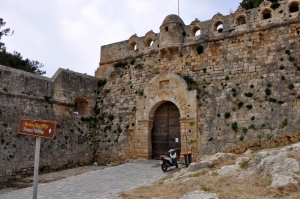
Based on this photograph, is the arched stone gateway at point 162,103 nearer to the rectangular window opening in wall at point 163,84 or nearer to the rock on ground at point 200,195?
the rectangular window opening in wall at point 163,84

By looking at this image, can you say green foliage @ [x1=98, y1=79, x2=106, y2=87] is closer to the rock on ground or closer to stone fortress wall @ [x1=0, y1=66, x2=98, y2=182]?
stone fortress wall @ [x1=0, y1=66, x2=98, y2=182]

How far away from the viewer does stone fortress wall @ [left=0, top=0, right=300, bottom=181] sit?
11.4 m

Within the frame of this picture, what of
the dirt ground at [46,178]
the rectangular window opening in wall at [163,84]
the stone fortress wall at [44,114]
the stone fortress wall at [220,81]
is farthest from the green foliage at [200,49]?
the dirt ground at [46,178]

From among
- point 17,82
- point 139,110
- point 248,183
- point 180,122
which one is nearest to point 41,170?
point 17,82

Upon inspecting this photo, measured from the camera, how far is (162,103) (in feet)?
47.2

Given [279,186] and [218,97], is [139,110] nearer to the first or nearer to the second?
[218,97]

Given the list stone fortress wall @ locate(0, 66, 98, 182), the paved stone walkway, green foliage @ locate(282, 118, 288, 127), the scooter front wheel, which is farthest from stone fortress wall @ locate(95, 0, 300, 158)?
the paved stone walkway

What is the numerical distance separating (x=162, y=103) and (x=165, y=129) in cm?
130

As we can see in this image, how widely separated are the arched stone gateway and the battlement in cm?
165

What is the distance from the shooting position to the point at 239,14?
12.9 metres

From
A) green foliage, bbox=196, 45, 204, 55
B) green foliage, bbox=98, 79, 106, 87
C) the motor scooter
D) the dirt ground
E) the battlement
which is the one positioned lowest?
the dirt ground

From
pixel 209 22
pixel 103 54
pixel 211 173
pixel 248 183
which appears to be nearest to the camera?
pixel 248 183

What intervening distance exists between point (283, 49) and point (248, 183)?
7.48 m

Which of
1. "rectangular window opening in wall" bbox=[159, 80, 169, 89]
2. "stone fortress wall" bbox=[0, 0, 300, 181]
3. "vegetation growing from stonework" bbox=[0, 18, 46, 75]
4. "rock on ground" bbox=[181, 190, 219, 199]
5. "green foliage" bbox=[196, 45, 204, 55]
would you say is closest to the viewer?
"rock on ground" bbox=[181, 190, 219, 199]
